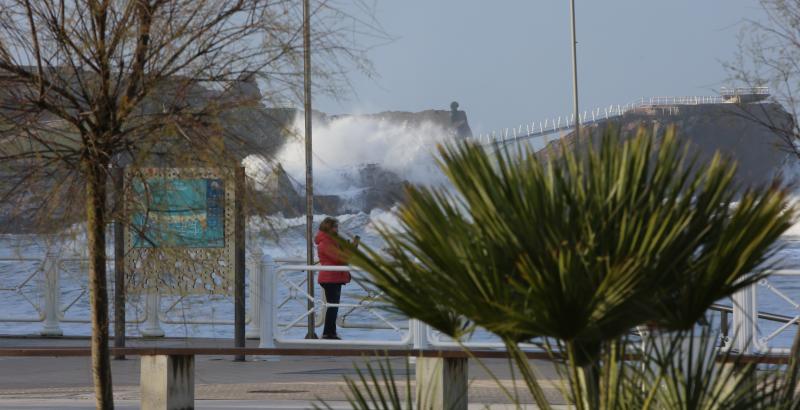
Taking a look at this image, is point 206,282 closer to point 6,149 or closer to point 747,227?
point 6,149

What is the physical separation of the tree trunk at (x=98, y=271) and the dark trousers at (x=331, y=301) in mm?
9889

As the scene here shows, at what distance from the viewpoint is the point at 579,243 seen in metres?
3.10

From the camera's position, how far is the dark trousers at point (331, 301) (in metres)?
17.2

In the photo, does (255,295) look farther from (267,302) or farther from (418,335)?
(418,335)

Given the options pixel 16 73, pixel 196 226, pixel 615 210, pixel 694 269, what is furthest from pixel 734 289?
pixel 196 226

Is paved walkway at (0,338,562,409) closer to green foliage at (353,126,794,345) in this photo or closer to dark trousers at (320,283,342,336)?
dark trousers at (320,283,342,336)

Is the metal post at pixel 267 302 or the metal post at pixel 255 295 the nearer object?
the metal post at pixel 267 302

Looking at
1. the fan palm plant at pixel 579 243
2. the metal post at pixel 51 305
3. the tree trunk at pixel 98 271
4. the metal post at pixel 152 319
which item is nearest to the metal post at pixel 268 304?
the metal post at pixel 152 319

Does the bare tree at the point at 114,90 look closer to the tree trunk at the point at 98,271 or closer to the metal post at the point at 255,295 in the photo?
the tree trunk at the point at 98,271

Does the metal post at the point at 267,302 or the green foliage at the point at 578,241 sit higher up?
the green foliage at the point at 578,241

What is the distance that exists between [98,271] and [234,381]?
5882mm

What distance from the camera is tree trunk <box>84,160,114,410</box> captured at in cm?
679

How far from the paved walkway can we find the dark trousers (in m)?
1.19

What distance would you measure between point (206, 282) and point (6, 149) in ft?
23.9
